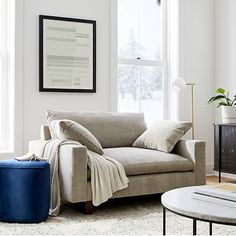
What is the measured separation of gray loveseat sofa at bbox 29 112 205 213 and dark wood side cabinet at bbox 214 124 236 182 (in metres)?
0.90

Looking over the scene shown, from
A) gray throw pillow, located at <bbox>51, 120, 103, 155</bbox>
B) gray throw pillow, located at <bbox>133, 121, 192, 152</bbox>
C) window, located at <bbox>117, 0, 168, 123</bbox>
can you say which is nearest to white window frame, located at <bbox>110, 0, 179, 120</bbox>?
window, located at <bbox>117, 0, 168, 123</bbox>

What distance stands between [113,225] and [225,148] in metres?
2.24

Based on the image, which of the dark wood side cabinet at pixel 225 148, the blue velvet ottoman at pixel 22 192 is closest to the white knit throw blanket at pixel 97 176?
the blue velvet ottoman at pixel 22 192

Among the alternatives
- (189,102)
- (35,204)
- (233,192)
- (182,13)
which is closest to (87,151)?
(35,204)

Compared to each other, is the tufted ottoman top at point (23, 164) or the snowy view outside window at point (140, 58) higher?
the snowy view outside window at point (140, 58)

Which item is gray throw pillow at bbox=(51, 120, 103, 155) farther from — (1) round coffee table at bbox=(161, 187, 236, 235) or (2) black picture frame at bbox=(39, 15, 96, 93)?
(1) round coffee table at bbox=(161, 187, 236, 235)

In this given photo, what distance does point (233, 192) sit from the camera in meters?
2.44

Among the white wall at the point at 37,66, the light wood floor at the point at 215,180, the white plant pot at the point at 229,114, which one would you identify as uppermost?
the white wall at the point at 37,66

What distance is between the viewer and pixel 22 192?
130 inches

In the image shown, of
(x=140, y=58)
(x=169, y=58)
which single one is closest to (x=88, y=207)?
(x=140, y=58)

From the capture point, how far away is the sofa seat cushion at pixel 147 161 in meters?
3.82

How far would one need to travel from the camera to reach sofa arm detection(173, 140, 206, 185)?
4160 millimetres

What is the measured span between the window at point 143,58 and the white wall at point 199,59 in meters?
0.26

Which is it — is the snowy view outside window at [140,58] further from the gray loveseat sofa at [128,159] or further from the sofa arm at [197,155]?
the sofa arm at [197,155]
